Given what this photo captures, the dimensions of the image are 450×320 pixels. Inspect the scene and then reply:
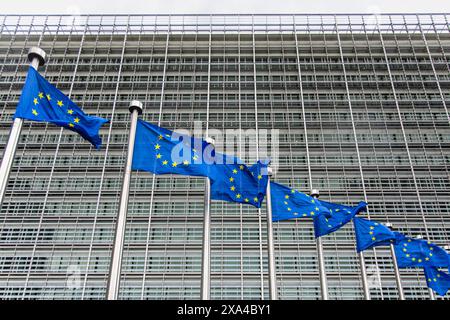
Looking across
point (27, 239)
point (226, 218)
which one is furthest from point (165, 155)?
point (27, 239)

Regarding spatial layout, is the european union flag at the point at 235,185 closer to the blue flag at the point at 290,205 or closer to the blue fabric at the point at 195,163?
the blue fabric at the point at 195,163

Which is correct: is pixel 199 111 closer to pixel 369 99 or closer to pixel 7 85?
pixel 369 99

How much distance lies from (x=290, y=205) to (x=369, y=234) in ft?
17.2

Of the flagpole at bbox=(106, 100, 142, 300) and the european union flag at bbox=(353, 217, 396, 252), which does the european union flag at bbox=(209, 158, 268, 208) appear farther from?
the european union flag at bbox=(353, 217, 396, 252)

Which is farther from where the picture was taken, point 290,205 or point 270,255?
point 290,205

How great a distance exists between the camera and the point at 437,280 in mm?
23031

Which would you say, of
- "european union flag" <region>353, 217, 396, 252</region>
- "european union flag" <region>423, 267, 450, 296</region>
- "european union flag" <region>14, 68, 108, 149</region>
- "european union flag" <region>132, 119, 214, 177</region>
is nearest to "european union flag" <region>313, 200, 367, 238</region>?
"european union flag" <region>353, 217, 396, 252</region>

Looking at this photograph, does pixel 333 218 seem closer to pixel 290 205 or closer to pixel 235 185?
pixel 290 205

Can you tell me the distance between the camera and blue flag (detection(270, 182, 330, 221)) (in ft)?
56.5

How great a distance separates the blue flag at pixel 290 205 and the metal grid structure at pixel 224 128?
1820 centimetres

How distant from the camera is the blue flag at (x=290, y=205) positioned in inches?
678

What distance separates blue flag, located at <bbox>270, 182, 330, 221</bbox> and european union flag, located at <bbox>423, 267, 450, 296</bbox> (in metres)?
9.38

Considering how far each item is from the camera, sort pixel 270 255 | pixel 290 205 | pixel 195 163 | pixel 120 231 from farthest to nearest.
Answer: pixel 290 205 < pixel 270 255 < pixel 195 163 < pixel 120 231

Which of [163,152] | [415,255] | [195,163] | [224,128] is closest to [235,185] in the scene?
[195,163]
